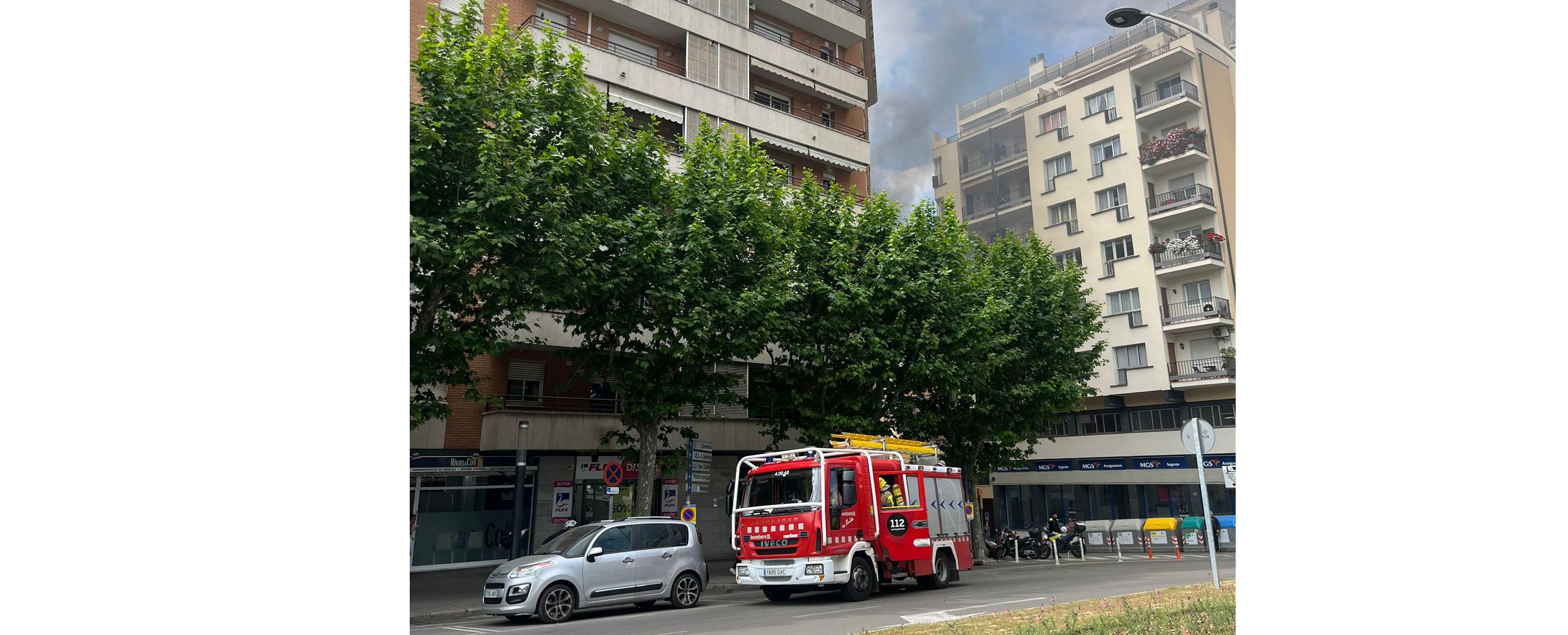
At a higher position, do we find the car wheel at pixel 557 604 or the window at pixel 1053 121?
the window at pixel 1053 121

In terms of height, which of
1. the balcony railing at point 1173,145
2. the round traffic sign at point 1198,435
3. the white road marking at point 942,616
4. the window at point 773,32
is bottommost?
the white road marking at point 942,616

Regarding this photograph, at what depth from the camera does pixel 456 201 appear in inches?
608

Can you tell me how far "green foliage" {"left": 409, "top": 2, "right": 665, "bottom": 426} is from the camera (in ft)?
49.0

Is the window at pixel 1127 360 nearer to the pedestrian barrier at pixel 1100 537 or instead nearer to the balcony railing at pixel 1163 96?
the pedestrian barrier at pixel 1100 537

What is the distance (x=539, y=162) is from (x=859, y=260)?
9710 mm

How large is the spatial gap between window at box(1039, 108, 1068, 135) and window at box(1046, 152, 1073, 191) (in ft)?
4.84

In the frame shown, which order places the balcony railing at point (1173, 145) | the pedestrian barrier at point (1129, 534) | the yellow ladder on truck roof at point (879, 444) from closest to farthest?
1. the yellow ladder on truck roof at point (879, 444)
2. the pedestrian barrier at point (1129, 534)
3. the balcony railing at point (1173, 145)

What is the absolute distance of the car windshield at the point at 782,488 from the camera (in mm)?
14828

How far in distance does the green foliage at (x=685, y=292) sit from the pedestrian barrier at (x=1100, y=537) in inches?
752

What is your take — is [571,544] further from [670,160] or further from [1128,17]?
[670,160]

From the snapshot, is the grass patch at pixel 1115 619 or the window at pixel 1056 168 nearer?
the grass patch at pixel 1115 619

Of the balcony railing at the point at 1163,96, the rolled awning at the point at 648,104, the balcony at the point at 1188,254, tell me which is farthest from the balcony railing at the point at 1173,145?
the rolled awning at the point at 648,104

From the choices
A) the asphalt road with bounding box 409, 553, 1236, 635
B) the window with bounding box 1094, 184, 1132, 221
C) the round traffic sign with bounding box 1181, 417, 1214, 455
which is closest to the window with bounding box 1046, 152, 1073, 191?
the window with bounding box 1094, 184, 1132, 221
